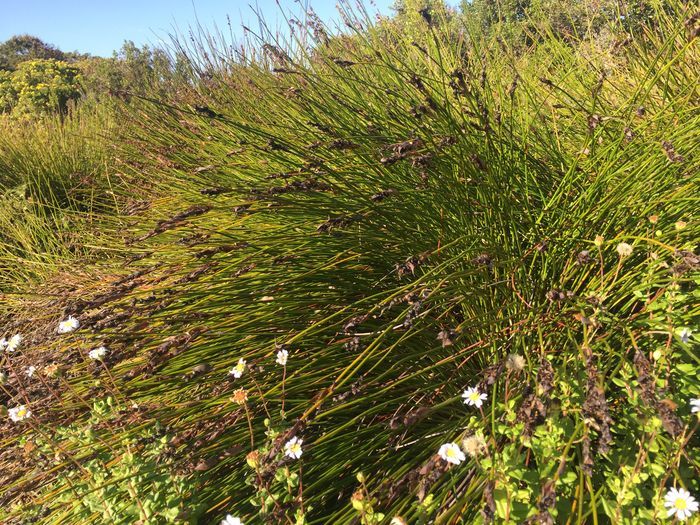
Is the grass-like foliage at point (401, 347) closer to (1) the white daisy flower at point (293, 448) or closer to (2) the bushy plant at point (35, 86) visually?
(1) the white daisy flower at point (293, 448)

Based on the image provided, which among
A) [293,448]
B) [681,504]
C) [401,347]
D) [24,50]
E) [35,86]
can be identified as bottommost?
[681,504]

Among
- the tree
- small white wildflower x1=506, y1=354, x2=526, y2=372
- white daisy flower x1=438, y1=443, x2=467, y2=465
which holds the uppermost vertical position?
the tree

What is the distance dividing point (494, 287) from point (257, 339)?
0.91 metres

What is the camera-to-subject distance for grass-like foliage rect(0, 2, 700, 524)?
1.09 meters

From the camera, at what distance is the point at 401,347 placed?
171 cm

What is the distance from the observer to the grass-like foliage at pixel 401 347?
3.58ft

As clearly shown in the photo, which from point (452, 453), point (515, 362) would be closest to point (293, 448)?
point (452, 453)

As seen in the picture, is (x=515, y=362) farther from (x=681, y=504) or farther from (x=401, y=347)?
(x=401, y=347)

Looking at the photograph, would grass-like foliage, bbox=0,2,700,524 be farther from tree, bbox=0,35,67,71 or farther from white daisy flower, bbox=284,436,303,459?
tree, bbox=0,35,67,71

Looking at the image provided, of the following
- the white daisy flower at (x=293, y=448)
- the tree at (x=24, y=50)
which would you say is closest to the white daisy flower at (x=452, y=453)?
the white daisy flower at (x=293, y=448)

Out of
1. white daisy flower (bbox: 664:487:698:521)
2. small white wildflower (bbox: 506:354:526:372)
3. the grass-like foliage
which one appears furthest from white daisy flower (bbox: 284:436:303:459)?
white daisy flower (bbox: 664:487:698:521)

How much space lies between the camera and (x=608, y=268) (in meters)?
1.66

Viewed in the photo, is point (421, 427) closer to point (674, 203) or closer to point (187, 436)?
point (187, 436)

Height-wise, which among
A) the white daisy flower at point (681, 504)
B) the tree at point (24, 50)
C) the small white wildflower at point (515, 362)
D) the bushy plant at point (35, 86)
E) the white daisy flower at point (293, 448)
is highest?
the tree at point (24, 50)
